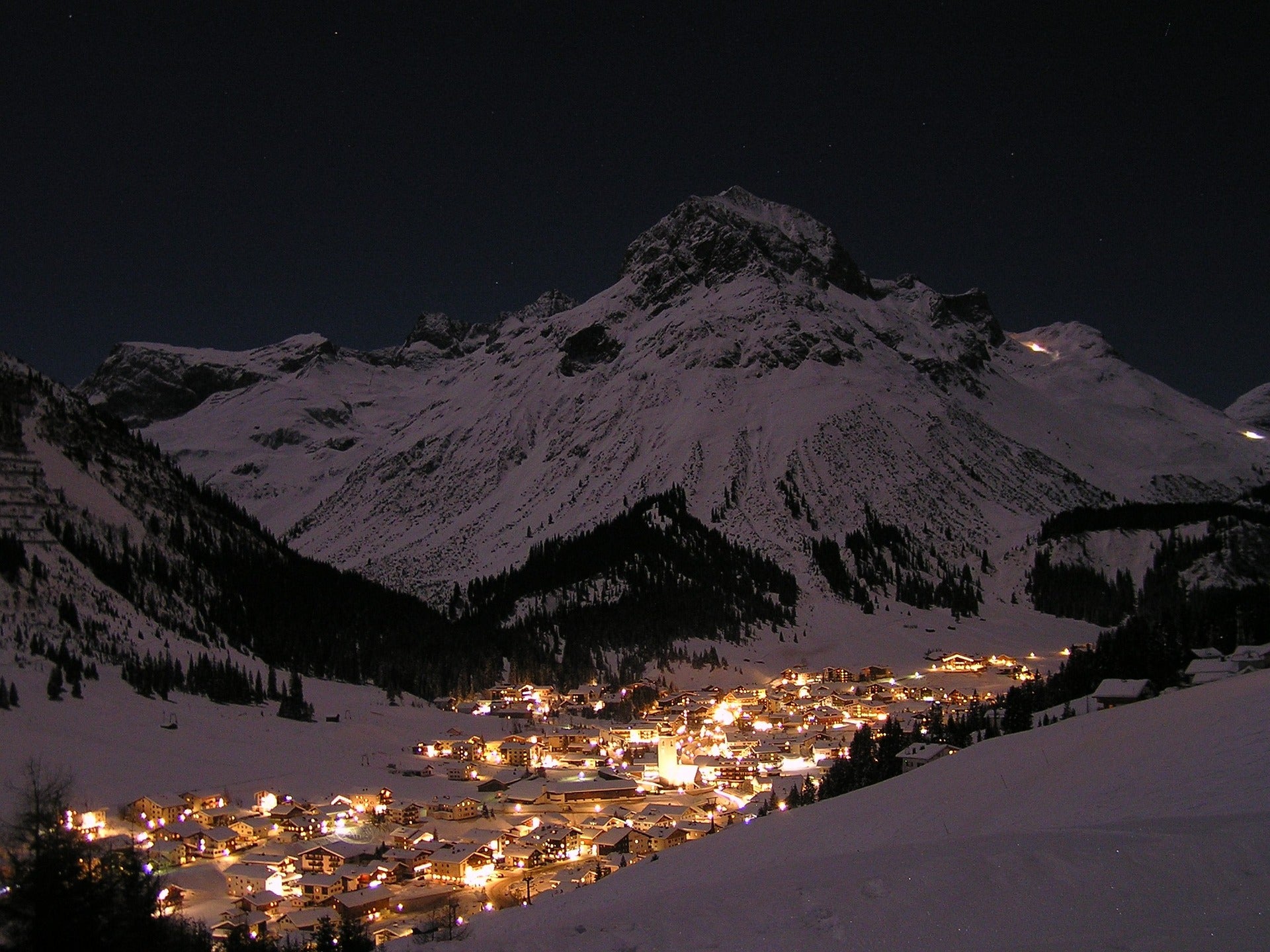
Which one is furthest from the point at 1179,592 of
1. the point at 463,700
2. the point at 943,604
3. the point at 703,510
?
the point at 463,700

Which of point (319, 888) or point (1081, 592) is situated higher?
point (1081, 592)

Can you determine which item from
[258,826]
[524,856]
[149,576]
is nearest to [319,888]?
[524,856]

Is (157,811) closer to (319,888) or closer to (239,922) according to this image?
(319,888)

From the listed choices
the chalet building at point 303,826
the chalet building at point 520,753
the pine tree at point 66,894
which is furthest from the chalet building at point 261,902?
the chalet building at point 520,753

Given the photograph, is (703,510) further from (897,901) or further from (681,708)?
(897,901)

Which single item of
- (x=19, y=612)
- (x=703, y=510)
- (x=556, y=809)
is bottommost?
(x=556, y=809)

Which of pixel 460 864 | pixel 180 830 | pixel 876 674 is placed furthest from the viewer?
A: pixel 876 674

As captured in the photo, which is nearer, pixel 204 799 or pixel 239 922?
pixel 239 922

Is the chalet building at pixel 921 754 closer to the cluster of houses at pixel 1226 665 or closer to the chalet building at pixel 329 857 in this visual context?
the cluster of houses at pixel 1226 665
